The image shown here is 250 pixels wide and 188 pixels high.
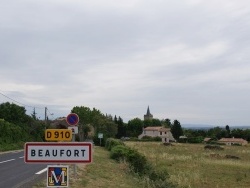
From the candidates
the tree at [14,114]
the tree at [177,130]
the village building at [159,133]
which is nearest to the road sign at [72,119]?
the tree at [14,114]

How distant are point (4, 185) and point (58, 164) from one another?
7583 mm

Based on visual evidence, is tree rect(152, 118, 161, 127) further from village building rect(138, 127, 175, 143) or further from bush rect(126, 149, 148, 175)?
bush rect(126, 149, 148, 175)

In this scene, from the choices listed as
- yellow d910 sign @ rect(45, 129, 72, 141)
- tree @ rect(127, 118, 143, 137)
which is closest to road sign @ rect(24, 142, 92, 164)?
yellow d910 sign @ rect(45, 129, 72, 141)

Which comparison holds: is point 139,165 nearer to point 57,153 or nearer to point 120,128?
point 57,153

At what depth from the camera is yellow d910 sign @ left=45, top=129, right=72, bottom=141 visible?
782 centimetres

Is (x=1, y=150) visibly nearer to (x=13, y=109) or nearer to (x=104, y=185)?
(x=104, y=185)

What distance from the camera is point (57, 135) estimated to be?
313 inches

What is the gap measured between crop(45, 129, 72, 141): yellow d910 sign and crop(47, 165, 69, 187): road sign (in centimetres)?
217

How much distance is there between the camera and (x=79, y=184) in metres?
12.8

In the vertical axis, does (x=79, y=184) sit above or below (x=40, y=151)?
below

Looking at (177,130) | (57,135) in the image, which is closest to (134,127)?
(177,130)

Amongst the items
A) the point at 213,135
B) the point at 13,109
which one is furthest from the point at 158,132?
the point at 13,109

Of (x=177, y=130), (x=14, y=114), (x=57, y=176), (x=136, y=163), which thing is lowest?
(x=136, y=163)

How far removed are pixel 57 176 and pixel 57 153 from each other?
1.15 feet
